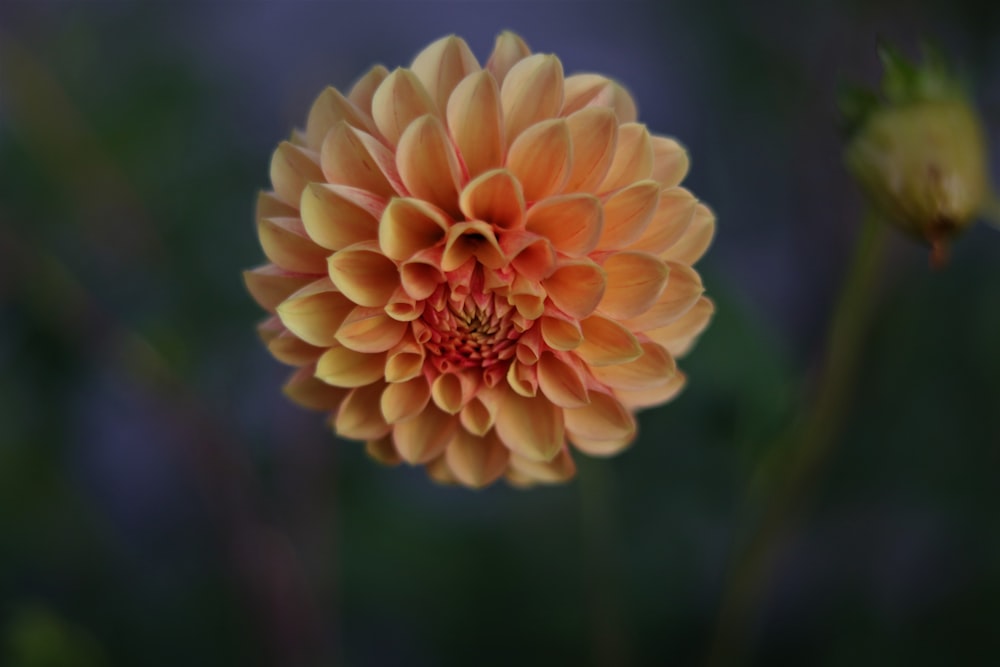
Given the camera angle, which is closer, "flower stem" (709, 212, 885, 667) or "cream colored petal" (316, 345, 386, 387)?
"cream colored petal" (316, 345, 386, 387)

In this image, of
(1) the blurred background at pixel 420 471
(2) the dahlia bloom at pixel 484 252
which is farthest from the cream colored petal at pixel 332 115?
(1) the blurred background at pixel 420 471

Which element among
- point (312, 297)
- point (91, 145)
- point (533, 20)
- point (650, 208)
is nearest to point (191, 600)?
point (91, 145)

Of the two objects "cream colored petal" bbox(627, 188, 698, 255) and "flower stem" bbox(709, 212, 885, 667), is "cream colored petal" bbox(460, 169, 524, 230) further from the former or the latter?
"flower stem" bbox(709, 212, 885, 667)

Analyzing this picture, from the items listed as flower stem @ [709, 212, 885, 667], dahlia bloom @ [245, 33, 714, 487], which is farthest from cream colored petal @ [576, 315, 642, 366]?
flower stem @ [709, 212, 885, 667]

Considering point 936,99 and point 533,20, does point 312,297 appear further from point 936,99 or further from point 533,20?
point 533,20

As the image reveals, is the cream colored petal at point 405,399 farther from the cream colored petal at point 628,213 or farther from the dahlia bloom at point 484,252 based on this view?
the cream colored petal at point 628,213
